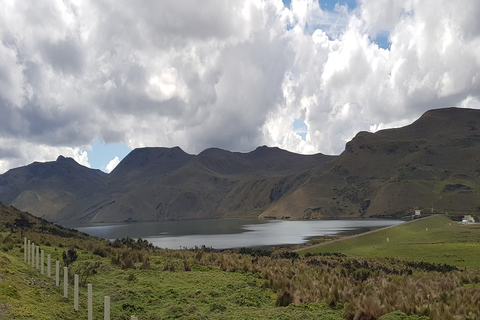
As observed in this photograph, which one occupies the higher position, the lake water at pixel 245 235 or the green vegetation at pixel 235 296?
the green vegetation at pixel 235 296

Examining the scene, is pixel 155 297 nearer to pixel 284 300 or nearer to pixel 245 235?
pixel 284 300

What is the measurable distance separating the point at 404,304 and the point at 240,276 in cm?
814

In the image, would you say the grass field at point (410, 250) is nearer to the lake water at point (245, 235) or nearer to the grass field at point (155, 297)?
the lake water at point (245, 235)

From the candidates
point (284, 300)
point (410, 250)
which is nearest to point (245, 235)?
point (410, 250)

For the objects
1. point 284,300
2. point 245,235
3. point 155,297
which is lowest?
point 245,235

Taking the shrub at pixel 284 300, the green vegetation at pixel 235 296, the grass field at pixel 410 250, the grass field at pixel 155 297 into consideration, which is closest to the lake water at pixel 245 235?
the grass field at pixel 410 250

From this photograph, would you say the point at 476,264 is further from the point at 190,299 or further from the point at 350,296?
the point at 190,299

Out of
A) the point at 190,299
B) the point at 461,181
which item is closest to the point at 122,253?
the point at 190,299

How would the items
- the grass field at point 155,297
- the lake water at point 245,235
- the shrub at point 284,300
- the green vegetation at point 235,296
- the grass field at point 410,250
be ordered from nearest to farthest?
the green vegetation at point 235,296 < the grass field at point 155,297 < the shrub at point 284,300 < the grass field at point 410,250 < the lake water at point 245,235

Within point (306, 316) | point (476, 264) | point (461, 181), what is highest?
point (461, 181)

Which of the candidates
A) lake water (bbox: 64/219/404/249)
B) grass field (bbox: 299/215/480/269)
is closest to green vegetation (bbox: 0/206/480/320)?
grass field (bbox: 299/215/480/269)

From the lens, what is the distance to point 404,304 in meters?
10.0

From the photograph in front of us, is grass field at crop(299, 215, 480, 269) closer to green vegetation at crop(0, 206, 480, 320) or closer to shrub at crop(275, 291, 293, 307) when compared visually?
green vegetation at crop(0, 206, 480, 320)

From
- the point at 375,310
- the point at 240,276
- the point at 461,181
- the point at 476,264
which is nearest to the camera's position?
the point at 375,310
